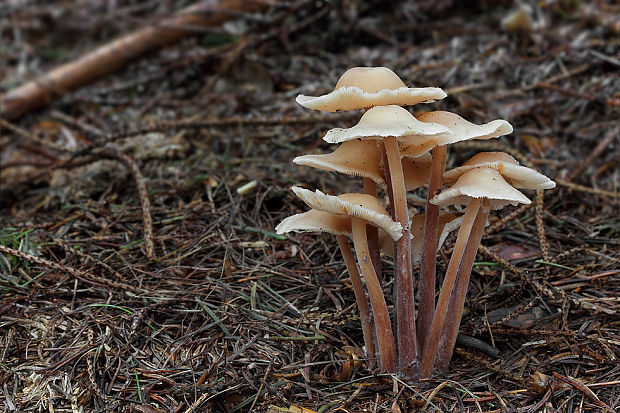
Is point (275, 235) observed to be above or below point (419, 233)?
below

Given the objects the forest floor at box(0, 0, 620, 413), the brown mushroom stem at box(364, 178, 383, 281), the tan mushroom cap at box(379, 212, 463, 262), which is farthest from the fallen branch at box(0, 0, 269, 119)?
the tan mushroom cap at box(379, 212, 463, 262)

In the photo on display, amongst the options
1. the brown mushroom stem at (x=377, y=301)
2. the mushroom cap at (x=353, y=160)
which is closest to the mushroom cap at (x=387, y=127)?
the mushroom cap at (x=353, y=160)

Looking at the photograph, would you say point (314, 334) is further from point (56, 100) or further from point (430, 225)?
point (56, 100)

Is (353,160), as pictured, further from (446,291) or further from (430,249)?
(446,291)

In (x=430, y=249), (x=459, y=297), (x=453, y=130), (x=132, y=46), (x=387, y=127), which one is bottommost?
(x=459, y=297)

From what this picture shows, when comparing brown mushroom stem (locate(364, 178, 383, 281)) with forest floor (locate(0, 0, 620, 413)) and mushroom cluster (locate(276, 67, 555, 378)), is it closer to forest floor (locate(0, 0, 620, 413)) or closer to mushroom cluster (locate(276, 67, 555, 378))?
mushroom cluster (locate(276, 67, 555, 378))

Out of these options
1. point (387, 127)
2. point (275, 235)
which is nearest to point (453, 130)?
point (387, 127)
